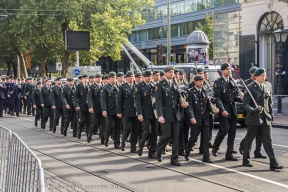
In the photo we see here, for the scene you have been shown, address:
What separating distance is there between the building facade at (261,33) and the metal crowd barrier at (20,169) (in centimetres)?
2646

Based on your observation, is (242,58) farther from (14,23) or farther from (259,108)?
(259,108)

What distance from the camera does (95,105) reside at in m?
15.5

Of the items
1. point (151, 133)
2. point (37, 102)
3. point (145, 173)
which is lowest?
point (145, 173)

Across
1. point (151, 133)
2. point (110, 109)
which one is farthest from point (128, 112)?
point (110, 109)

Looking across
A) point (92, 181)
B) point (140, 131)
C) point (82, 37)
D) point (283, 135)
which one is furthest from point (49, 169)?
point (82, 37)

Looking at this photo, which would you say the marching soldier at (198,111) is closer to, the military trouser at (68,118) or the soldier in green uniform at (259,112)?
the soldier in green uniform at (259,112)

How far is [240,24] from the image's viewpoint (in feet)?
119

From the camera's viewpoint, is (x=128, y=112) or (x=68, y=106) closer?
(x=128, y=112)

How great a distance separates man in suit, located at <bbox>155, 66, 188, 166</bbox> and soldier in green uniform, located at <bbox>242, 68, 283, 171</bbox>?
143 cm

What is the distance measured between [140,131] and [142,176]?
14.0 feet

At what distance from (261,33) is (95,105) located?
20598 millimetres

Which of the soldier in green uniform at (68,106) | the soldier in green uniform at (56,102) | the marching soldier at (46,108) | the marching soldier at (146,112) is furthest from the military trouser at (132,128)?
the marching soldier at (46,108)

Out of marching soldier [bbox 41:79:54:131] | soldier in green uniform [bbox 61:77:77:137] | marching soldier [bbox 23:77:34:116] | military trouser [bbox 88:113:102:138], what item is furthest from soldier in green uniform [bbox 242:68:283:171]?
marching soldier [bbox 23:77:34:116]

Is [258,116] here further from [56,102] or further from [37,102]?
[37,102]
